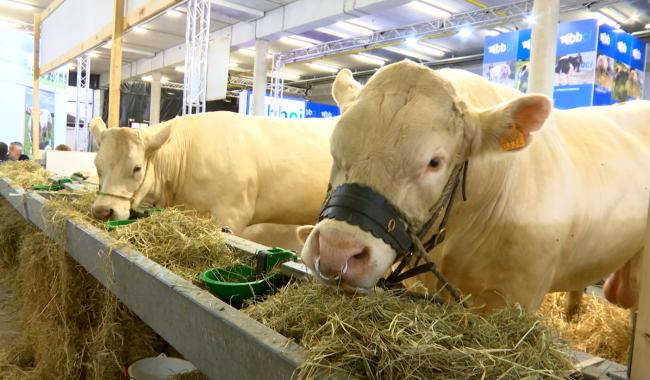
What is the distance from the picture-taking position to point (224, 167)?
447cm

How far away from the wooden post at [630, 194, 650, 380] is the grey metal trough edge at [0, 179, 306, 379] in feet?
2.46

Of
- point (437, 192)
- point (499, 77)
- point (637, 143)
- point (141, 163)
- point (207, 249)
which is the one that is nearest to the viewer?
point (437, 192)

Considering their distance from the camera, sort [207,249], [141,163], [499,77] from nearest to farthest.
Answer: [207,249], [141,163], [499,77]

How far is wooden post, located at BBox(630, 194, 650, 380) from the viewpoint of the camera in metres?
1.15

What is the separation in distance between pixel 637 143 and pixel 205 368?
8.13 feet

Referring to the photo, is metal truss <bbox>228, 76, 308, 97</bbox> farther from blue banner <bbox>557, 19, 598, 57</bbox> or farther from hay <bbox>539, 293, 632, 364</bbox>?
hay <bbox>539, 293, 632, 364</bbox>

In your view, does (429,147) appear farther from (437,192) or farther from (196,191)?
(196,191)

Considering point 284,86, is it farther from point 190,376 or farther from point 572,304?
point 190,376

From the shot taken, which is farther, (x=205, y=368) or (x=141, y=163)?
(x=141, y=163)

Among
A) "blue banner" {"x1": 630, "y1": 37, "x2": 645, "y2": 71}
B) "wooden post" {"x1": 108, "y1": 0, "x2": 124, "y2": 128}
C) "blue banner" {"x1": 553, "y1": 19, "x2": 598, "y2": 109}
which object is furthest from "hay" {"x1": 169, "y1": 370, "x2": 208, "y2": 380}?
"blue banner" {"x1": 630, "y1": 37, "x2": 645, "y2": 71}

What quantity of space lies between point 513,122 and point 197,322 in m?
1.23

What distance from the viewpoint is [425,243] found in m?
1.83

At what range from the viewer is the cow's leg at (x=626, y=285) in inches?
119

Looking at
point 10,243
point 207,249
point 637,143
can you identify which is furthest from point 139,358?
point 10,243
